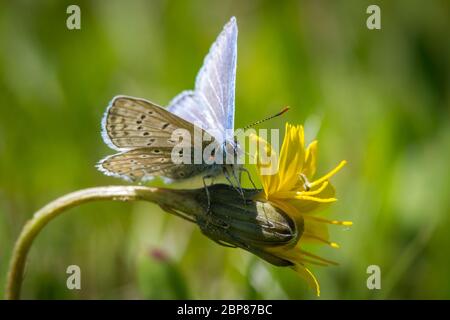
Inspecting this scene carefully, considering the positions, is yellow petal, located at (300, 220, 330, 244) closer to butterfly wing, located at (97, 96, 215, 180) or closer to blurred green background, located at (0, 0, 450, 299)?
butterfly wing, located at (97, 96, 215, 180)

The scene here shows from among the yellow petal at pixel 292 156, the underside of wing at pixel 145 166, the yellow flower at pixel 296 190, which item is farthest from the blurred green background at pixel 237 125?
the yellow petal at pixel 292 156

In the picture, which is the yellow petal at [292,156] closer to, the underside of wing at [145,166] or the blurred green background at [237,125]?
the underside of wing at [145,166]

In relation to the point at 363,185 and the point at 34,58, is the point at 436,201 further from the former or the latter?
the point at 34,58

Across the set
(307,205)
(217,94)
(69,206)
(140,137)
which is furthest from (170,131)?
(307,205)

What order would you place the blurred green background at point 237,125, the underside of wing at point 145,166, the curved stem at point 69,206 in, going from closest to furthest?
the curved stem at point 69,206 < the underside of wing at point 145,166 < the blurred green background at point 237,125

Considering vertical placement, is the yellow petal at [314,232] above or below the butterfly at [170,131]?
below
